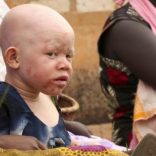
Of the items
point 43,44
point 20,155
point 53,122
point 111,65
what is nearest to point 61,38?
point 43,44

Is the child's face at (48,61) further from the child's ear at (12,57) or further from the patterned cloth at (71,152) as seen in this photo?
the patterned cloth at (71,152)

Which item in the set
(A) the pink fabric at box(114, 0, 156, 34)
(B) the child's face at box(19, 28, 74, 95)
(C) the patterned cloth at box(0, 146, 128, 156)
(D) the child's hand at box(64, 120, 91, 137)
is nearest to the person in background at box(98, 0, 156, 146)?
(A) the pink fabric at box(114, 0, 156, 34)

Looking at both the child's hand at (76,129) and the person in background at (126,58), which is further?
the person in background at (126,58)

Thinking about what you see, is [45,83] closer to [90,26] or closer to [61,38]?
[61,38]

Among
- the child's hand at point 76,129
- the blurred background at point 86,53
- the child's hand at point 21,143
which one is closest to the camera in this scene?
the child's hand at point 21,143

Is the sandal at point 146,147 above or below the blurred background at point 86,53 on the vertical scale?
above

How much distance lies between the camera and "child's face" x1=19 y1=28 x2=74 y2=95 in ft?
8.63

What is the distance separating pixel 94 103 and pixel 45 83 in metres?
5.34

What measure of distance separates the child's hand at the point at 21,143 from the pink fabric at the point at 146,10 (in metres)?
1.37

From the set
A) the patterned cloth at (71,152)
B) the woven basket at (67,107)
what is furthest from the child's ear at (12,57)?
the woven basket at (67,107)

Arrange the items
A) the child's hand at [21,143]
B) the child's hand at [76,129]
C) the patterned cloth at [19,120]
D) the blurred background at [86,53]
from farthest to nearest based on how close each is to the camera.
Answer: the blurred background at [86,53] < the child's hand at [76,129] < the patterned cloth at [19,120] < the child's hand at [21,143]

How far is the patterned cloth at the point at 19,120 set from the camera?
2.57m

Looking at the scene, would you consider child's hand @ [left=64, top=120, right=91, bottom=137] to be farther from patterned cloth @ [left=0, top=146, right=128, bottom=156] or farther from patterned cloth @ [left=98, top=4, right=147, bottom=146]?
patterned cloth @ [left=0, top=146, right=128, bottom=156]

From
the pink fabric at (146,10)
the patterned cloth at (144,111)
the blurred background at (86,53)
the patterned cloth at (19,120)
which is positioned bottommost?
the blurred background at (86,53)
